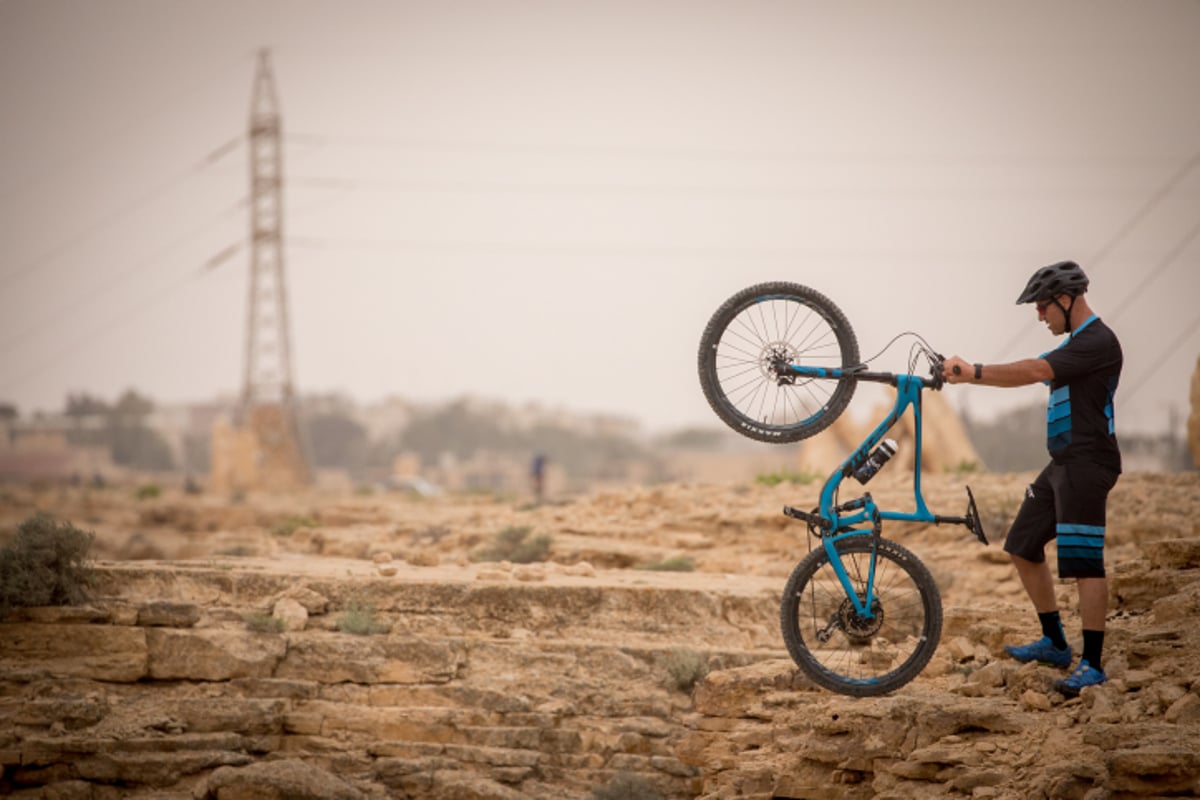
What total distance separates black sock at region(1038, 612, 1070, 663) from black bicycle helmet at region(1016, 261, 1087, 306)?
87.2 inches

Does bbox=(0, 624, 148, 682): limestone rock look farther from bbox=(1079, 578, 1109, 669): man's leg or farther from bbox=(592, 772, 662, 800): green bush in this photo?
bbox=(1079, 578, 1109, 669): man's leg

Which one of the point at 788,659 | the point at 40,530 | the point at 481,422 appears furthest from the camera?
the point at 481,422

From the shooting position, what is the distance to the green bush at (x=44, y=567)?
44.2 ft

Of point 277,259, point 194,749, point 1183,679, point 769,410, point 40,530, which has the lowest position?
point 194,749

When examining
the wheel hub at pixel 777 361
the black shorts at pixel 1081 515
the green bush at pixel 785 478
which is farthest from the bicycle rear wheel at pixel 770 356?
the green bush at pixel 785 478

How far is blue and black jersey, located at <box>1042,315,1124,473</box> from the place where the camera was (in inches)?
353

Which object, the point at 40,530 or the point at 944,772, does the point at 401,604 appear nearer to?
the point at 40,530

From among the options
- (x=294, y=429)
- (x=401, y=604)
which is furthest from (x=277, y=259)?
(x=401, y=604)

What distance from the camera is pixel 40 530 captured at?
45.9ft

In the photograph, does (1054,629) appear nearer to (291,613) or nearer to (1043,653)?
(1043,653)

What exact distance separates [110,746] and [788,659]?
606cm

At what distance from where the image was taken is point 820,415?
30.7 feet

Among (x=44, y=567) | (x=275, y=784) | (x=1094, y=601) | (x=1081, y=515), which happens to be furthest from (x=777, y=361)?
(x=44, y=567)

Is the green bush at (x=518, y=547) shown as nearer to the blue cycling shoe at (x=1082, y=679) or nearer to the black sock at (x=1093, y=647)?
the blue cycling shoe at (x=1082, y=679)
